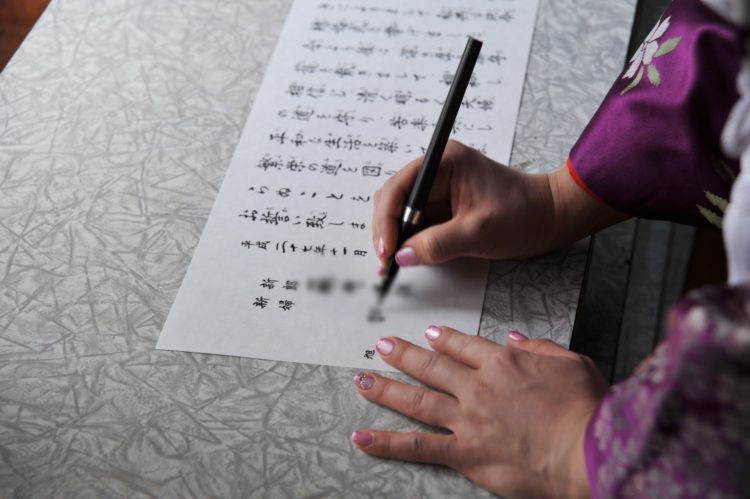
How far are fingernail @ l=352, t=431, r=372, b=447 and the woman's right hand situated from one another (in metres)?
0.13

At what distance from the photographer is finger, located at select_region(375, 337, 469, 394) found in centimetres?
49

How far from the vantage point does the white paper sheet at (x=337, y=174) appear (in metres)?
0.54

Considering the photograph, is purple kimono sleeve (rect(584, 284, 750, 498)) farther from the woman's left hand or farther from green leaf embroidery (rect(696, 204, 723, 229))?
green leaf embroidery (rect(696, 204, 723, 229))

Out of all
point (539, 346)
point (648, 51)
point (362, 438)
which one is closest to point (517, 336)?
point (539, 346)

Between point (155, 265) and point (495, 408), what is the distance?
0.26 m

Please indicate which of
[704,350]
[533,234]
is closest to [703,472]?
[704,350]

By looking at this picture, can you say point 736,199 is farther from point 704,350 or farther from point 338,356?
point 338,356

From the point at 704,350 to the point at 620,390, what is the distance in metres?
0.08

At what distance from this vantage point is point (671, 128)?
1.73 ft

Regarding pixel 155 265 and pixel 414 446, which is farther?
pixel 155 265

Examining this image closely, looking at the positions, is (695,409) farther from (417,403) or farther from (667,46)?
(667,46)

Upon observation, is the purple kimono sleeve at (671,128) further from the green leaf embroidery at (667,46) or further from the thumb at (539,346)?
the thumb at (539,346)

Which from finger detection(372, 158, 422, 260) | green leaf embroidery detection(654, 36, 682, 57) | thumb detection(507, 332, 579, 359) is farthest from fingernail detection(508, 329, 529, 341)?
green leaf embroidery detection(654, 36, 682, 57)

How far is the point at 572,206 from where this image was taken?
0.56 meters
